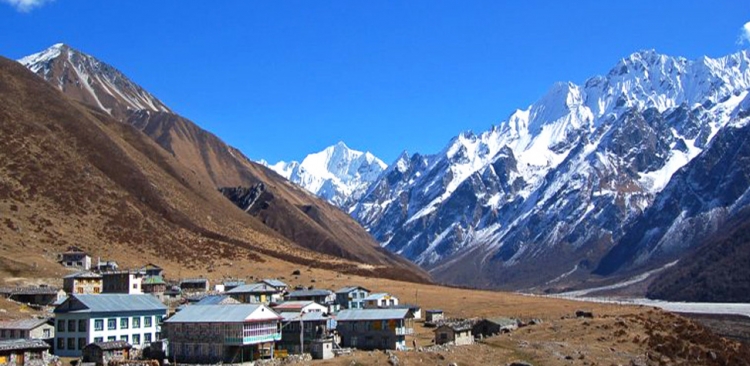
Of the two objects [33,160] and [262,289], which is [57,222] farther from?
[262,289]

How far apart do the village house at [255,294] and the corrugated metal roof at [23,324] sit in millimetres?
40080

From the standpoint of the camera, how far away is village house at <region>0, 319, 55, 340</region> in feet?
269

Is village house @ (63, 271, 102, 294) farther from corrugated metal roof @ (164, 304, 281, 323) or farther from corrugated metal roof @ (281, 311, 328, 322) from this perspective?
corrugated metal roof @ (164, 304, 281, 323)

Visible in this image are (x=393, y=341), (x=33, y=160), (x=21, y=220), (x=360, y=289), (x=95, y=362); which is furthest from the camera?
(x=33, y=160)

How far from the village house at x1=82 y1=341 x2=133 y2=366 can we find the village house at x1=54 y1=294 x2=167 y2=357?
3.56m

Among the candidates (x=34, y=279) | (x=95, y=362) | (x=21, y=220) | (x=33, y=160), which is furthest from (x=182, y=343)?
(x=33, y=160)

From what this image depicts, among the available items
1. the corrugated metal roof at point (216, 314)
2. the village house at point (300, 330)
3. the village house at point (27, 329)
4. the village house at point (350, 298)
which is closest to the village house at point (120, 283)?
the village house at point (350, 298)

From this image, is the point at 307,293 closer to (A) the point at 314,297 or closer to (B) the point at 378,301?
(A) the point at 314,297

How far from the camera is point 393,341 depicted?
90.9 meters

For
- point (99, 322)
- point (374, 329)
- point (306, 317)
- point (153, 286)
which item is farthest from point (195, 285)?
point (99, 322)

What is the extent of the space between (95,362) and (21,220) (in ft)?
309

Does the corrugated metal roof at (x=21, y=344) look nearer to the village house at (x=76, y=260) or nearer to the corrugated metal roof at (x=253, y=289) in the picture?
the corrugated metal roof at (x=253, y=289)

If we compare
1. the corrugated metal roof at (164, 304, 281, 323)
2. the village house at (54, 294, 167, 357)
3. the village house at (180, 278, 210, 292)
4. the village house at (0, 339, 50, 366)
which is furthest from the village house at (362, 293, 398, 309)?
the village house at (0, 339, 50, 366)

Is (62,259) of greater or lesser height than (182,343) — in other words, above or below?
above
